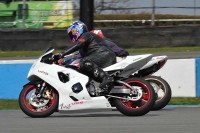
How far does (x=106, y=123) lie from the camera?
26.1 feet

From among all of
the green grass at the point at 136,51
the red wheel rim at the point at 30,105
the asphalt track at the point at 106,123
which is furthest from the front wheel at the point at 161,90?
the green grass at the point at 136,51

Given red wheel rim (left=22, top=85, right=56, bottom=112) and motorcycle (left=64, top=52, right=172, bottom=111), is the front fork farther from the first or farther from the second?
motorcycle (left=64, top=52, right=172, bottom=111)

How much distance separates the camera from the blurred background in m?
21.7

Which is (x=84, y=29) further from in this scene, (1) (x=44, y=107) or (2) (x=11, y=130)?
(2) (x=11, y=130)

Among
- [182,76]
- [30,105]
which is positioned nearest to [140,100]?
[30,105]

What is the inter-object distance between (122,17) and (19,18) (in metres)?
4.28

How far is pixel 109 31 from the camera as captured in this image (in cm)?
2169

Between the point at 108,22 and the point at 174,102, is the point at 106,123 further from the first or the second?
the point at 108,22

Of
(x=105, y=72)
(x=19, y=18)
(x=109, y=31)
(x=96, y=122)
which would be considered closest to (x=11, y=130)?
(x=96, y=122)

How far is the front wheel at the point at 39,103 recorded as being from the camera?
890 cm

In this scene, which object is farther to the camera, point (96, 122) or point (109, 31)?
point (109, 31)

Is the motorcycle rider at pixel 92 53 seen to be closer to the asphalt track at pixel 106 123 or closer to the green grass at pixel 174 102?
the asphalt track at pixel 106 123

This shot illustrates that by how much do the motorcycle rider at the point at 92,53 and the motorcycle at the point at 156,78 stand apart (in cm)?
21

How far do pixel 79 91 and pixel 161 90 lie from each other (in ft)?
4.65
